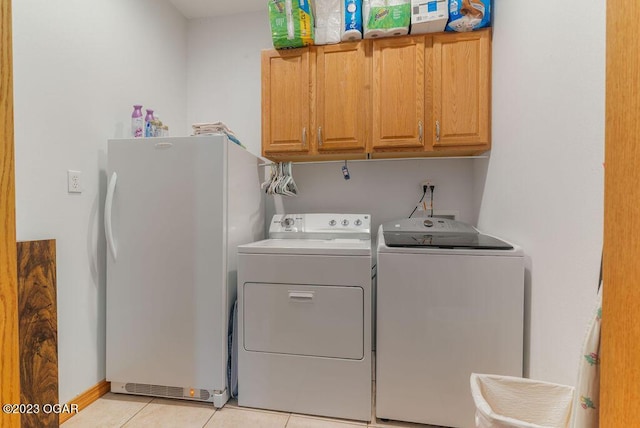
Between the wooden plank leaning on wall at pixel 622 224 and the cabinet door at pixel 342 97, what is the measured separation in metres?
1.47

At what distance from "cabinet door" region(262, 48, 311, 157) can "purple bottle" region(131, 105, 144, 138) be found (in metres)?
0.79

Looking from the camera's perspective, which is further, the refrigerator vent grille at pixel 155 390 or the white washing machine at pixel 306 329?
the refrigerator vent grille at pixel 155 390

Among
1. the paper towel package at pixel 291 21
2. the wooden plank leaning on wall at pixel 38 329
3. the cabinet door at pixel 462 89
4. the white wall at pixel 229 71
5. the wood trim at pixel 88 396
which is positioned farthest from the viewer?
the white wall at pixel 229 71

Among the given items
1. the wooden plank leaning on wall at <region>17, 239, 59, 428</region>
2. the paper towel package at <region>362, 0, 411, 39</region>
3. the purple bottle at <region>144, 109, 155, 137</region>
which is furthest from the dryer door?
the paper towel package at <region>362, 0, 411, 39</region>

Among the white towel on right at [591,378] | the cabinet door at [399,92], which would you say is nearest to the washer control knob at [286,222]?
the cabinet door at [399,92]

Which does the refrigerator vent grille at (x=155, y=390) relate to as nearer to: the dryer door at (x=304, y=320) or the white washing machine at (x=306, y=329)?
the white washing machine at (x=306, y=329)

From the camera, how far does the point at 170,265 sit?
1.66m

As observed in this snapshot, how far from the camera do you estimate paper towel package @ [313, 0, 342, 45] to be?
1.92m

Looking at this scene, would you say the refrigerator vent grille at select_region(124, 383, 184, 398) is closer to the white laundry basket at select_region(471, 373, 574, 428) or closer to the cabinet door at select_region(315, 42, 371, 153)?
the white laundry basket at select_region(471, 373, 574, 428)

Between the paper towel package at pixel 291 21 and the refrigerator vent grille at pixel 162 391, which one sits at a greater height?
the paper towel package at pixel 291 21

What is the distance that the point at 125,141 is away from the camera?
169 cm

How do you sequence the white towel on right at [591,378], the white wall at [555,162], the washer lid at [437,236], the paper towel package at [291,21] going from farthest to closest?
the paper towel package at [291,21], the washer lid at [437,236], the white wall at [555,162], the white towel on right at [591,378]

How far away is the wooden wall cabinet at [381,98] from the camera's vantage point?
1.78 metres

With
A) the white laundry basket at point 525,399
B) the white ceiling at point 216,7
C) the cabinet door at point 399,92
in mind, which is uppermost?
the white ceiling at point 216,7
